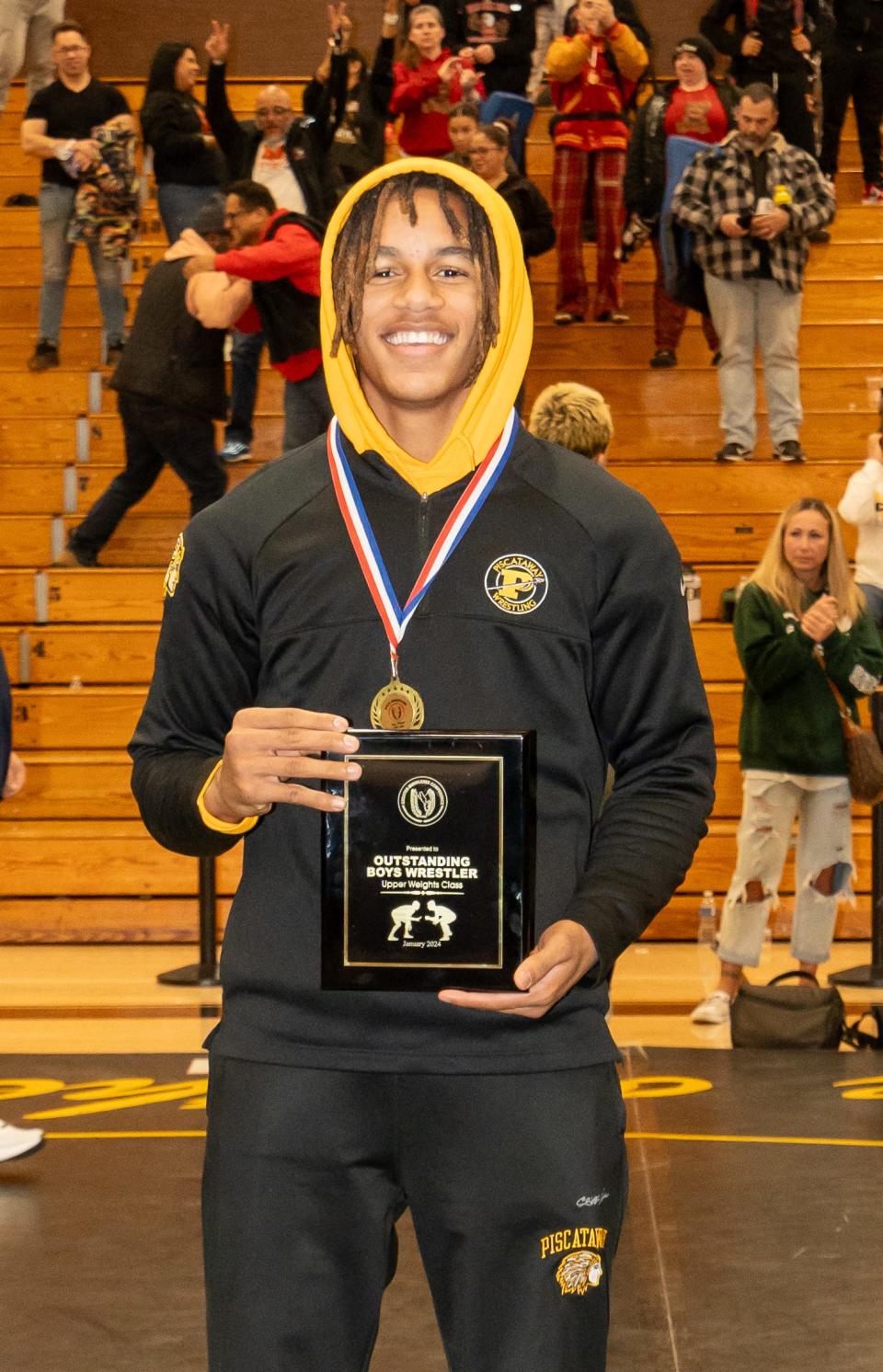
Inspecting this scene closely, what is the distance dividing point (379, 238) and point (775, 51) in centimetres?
964

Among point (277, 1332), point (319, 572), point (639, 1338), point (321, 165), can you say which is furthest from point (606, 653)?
point (321, 165)

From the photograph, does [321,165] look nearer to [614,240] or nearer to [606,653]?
[614,240]

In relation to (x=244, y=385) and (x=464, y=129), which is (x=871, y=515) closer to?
(x=464, y=129)

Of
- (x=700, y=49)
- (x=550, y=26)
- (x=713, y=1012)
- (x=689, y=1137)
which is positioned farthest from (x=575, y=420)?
(x=550, y=26)

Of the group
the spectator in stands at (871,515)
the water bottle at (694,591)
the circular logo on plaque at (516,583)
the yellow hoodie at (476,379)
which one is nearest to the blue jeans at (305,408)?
the water bottle at (694,591)

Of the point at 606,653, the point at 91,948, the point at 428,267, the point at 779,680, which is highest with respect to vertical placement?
the point at 428,267

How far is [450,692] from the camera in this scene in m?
1.85

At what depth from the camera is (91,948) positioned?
25.4 ft

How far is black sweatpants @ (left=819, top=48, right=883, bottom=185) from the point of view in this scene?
11562mm

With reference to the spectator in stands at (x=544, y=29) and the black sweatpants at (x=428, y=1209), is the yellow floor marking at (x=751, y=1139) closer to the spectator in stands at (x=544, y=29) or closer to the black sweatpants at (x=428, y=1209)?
the black sweatpants at (x=428, y=1209)

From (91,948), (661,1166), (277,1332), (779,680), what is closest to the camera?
(277,1332)

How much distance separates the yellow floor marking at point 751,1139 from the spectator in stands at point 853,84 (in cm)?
834

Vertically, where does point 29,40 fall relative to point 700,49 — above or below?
above

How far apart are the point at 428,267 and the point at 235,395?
7828mm
